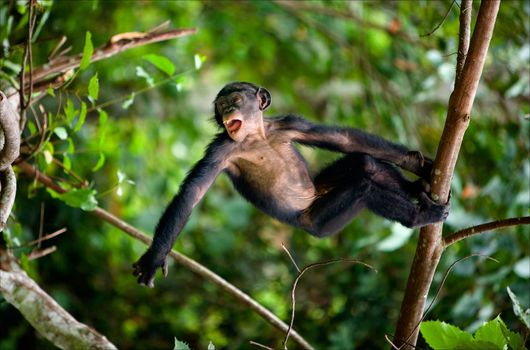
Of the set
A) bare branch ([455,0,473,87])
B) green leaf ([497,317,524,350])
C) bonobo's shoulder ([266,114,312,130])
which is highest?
bare branch ([455,0,473,87])

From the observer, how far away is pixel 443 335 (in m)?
2.37

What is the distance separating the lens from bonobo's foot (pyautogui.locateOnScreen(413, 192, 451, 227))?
11.0 feet

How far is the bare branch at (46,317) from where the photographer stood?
10.2 ft

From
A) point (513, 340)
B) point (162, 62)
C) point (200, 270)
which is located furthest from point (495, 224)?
point (162, 62)

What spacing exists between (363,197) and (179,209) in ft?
3.33

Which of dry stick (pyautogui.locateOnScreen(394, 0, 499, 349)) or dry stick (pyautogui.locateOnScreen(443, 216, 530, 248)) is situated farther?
dry stick (pyautogui.locateOnScreen(443, 216, 530, 248))

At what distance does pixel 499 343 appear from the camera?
7.97ft

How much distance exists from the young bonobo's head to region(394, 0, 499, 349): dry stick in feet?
4.02

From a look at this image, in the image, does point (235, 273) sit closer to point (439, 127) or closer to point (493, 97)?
point (439, 127)

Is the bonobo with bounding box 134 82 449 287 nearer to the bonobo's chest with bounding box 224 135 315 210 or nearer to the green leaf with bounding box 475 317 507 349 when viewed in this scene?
the bonobo's chest with bounding box 224 135 315 210

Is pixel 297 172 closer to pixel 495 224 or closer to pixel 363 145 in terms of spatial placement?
pixel 363 145

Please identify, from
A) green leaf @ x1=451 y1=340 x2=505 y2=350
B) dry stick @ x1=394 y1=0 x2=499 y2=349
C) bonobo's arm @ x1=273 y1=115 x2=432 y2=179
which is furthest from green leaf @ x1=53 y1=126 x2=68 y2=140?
green leaf @ x1=451 y1=340 x2=505 y2=350

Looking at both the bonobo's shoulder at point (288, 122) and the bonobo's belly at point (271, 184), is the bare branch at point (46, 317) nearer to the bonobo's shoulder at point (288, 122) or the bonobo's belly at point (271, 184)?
the bonobo's belly at point (271, 184)

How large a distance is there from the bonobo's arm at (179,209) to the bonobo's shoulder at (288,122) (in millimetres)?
382
